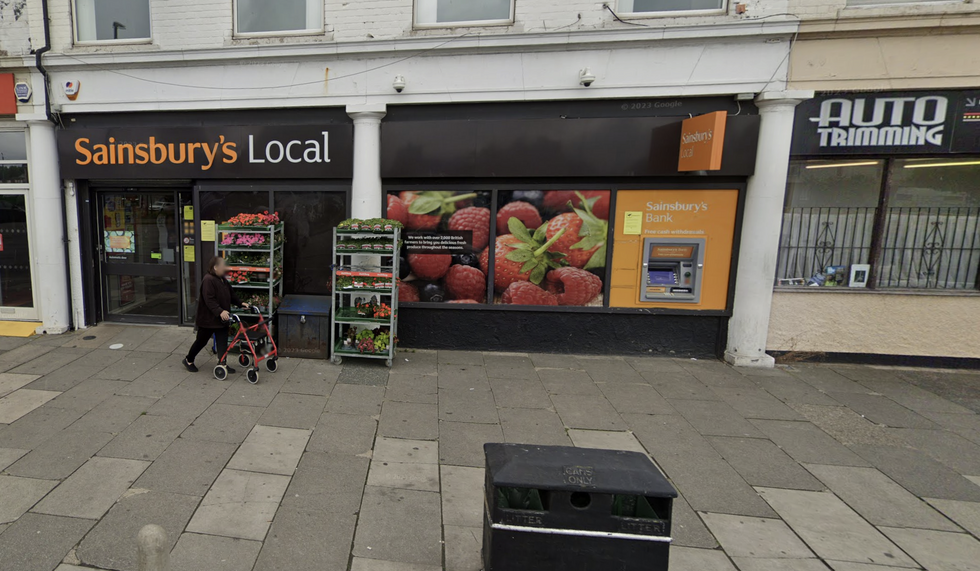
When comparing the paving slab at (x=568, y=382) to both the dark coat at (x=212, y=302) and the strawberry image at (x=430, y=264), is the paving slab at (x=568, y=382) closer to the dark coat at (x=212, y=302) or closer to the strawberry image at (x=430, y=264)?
the strawberry image at (x=430, y=264)

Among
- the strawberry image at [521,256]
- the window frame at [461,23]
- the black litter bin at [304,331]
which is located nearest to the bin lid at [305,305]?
the black litter bin at [304,331]

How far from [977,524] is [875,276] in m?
4.39

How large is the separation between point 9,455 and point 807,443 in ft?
23.9

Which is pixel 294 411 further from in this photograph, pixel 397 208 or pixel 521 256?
pixel 521 256

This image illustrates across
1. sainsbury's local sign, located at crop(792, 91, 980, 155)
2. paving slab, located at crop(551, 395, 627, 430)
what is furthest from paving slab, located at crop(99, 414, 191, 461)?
sainsbury's local sign, located at crop(792, 91, 980, 155)

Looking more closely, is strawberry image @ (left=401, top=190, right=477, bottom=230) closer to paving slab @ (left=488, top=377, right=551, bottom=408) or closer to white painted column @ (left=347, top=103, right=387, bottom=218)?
white painted column @ (left=347, top=103, right=387, bottom=218)

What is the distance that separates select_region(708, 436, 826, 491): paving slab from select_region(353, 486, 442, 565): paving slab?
2.71 m

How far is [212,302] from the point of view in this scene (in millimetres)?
5539

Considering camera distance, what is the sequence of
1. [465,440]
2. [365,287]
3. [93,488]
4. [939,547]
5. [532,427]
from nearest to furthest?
[939,547] < [93,488] < [465,440] < [532,427] < [365,287]

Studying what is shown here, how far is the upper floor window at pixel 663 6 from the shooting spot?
21.4ft

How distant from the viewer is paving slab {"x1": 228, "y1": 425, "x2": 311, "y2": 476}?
3.90 meters

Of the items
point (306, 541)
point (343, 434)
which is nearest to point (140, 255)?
point (343, 434)

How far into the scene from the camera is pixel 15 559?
281 cm

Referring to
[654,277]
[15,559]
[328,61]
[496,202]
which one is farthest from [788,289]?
[15,559]
